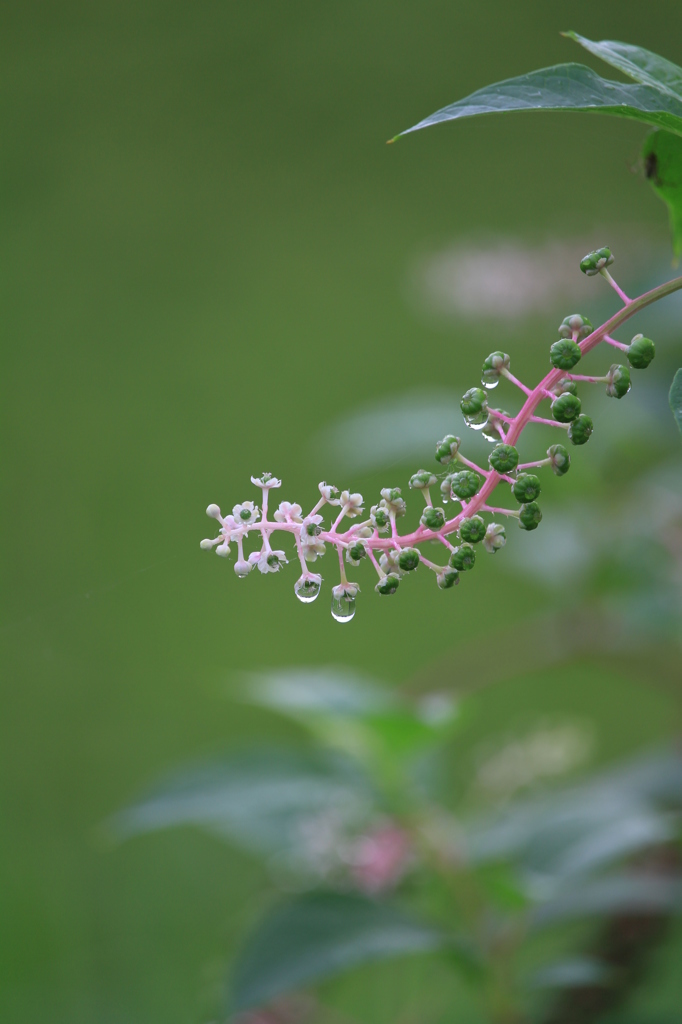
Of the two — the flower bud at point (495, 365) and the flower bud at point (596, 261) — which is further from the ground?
the flower bud at point (596, 261)

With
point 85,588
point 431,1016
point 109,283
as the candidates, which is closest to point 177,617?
point 85,588

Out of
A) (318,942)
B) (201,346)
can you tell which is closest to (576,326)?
(318,942)

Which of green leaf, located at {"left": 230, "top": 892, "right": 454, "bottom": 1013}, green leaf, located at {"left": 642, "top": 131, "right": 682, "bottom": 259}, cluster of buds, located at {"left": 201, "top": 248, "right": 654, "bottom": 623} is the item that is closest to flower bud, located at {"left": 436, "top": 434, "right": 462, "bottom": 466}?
cluster of buds, located at {"left": 201, "top": 248, "right": 654, "bottom": 623}

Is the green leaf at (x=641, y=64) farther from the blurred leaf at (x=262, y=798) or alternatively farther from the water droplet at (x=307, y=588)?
the blurred leaf at (x=262, y=798)

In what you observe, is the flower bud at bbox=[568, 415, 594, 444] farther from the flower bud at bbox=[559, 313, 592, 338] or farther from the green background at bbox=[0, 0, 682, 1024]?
the green background at bbox=[0, 0, 682, 1024]

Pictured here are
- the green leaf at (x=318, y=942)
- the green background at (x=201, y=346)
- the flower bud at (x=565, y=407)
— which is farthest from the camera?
the green background at (x=201, y=346)

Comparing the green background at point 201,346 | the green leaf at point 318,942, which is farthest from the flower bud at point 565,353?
the green background at point 201,346

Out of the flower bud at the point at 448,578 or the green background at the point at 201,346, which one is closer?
the flower bud at the point at 448,578

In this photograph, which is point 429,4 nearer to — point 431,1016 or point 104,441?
point 104,441
